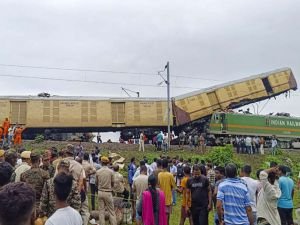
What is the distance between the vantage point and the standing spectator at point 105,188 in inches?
341

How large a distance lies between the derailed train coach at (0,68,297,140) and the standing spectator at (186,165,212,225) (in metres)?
23.9

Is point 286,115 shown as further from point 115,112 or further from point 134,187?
point 134,187

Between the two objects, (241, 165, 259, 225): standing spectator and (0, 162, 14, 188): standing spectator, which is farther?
(241, 165, 259, 225): standing spectator

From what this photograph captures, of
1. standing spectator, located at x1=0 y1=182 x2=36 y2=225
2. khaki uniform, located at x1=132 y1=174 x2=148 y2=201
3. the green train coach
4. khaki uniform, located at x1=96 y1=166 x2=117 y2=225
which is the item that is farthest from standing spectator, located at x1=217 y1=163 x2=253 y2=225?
the green train coach

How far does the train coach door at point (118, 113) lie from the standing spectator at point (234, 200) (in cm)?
2619

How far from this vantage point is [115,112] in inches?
1272

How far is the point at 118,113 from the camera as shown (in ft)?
106

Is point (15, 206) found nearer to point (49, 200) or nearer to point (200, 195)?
point (49, 200)

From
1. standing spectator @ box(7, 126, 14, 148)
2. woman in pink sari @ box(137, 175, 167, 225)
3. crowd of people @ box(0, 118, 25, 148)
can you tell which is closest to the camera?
woman in pink sari @ box(137, 175, 167, 225)

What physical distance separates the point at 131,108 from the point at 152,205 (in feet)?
86.5

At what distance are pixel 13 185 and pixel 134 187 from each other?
221 inches

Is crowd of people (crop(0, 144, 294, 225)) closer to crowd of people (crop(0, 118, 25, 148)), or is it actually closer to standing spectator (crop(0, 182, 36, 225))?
standing spectator (crop(0, 182, 36, 225))

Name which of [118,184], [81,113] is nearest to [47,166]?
[118,184]

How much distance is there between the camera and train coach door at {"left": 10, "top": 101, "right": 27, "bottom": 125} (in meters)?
30.2
